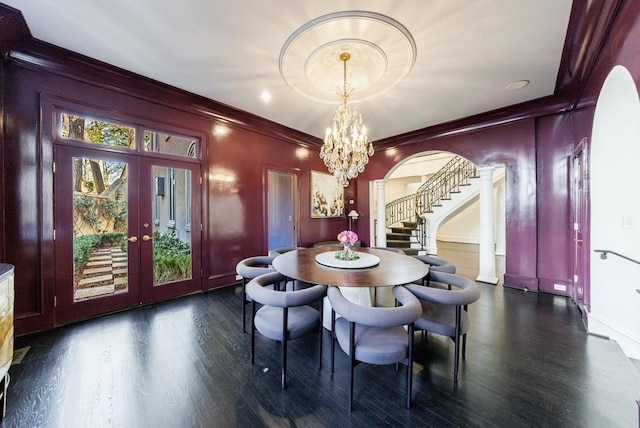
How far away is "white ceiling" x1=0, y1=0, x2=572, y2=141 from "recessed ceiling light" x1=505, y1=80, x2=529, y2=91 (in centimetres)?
8

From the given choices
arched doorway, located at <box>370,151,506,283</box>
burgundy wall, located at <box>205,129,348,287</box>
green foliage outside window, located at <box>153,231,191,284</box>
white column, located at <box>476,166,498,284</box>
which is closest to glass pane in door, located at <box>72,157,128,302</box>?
green foliage outside window, located at <box>153,231,191,284</box>

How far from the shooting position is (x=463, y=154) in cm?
461

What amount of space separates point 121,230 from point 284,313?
2749mm

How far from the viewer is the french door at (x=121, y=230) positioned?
2.72 m

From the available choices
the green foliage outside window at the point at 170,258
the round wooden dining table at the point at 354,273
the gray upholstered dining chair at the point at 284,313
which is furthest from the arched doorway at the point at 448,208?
the green foliage outside window at the point at 170,258

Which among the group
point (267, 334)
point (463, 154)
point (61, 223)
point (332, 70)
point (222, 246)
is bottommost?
point (267, 334)

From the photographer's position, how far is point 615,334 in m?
2.36

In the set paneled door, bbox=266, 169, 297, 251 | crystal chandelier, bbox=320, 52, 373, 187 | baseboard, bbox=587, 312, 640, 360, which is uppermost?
crystal chandelier, bbox=320, 52, 373, 187

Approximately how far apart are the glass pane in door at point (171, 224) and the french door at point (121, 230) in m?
0.01

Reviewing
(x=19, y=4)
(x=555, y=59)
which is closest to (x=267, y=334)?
(x=19, y=4)

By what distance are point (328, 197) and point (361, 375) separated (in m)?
4.40

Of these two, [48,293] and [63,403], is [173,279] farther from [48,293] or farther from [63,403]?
[63,403]

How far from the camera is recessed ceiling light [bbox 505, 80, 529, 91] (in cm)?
316

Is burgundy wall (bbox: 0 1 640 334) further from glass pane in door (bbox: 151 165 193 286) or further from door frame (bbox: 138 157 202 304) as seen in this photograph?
glass pane in door (bbox: 151 165 193 286)
